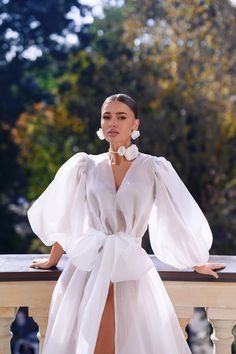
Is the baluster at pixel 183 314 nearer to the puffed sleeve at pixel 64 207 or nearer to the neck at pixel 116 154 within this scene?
the puffed sleeve at pixel 64 207

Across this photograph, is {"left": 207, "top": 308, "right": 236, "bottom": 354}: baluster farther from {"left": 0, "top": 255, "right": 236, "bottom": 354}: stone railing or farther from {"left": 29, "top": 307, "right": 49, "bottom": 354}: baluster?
{"left": 29, "top": 307, "right": 49, "bottom": 354}: baluster

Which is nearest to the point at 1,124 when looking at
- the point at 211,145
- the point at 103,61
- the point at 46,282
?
the point at 103,61

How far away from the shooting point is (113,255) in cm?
214

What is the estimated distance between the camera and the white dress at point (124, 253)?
212 centimetres

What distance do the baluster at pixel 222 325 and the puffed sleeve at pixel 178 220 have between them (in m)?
0.20

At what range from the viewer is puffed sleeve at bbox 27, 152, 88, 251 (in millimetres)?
2316

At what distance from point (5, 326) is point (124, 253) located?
0.56m

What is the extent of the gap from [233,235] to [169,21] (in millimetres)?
3663

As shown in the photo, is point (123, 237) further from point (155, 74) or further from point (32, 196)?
point (32, 196)

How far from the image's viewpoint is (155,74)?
10328 millimetres

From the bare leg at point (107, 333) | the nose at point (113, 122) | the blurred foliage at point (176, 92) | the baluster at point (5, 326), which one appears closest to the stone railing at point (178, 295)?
the baluster at point (5, 326)

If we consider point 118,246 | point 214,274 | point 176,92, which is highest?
point 176,92

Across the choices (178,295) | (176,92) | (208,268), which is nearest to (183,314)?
(178,295)

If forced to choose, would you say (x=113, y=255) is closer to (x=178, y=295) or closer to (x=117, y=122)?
(x=178, y=295)
